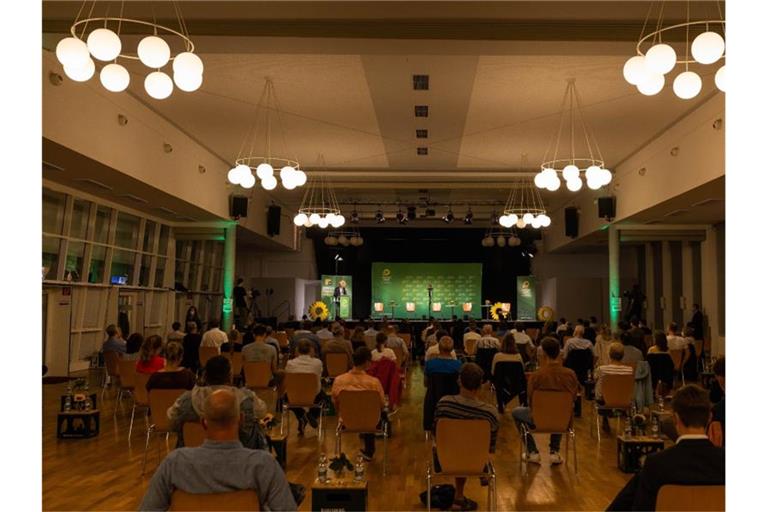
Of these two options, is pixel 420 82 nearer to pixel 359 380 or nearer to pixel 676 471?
pixel 359 380

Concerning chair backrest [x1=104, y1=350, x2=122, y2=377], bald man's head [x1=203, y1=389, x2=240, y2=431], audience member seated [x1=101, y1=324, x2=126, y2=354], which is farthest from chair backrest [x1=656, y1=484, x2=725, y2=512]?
audience member seated [x1=101, y1=324, x2=126, y2=354]

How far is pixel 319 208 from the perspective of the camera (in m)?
24.7

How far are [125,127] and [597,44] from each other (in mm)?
7655

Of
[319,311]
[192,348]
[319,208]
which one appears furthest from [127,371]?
[319,311]

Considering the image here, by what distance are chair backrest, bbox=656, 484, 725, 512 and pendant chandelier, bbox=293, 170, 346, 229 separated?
43.7 ft

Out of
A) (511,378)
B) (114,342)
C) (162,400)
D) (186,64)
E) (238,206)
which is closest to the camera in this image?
(186,64)

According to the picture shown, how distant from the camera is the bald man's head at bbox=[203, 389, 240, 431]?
325 cm

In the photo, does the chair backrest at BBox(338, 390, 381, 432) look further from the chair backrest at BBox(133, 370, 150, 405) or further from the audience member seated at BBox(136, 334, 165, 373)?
the audience member seated at BBox(136, 334, 165, 373)

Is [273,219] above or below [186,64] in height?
above

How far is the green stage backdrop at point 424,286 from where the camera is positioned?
92.1 feet

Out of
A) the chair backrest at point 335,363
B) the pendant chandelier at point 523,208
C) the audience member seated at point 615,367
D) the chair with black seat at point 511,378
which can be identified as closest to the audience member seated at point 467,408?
the audience member seated at point 615,367

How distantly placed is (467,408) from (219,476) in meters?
2.74
